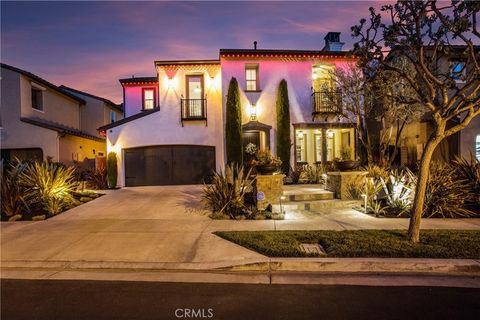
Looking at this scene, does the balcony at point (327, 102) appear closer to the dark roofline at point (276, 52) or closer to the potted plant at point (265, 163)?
the dark roofline at point (276, 52)

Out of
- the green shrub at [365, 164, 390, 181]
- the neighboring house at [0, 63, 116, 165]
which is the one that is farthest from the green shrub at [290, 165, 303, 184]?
Answer: the neighboring house at [0, 63, 116, 165]

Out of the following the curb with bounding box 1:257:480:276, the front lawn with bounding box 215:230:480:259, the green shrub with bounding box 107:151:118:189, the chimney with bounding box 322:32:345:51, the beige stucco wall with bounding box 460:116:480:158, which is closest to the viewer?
the curb with bounding box 1:257:480:276

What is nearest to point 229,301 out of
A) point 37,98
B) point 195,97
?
point 195,97

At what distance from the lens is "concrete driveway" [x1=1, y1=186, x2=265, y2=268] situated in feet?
18.7

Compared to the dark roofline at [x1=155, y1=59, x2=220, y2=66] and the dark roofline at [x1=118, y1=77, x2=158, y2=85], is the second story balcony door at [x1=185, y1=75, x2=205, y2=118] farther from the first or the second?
the dark roofline at [x1=118, y1=77, x2=158, y2=85]

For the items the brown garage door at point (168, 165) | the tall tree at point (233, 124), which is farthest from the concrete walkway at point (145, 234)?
the brown garage door at point (168, 165)

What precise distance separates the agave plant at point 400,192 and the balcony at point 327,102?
560cm

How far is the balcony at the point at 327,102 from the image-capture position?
46.9ft

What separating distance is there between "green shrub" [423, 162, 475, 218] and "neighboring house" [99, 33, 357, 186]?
22.7 feet

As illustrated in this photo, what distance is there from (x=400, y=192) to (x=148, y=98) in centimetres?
1479

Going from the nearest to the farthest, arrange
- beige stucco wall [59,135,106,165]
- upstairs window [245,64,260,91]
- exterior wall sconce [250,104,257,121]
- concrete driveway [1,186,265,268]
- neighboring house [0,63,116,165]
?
1. concrete driveway [1,186,265,268]
2. exterior wall sconce [250,104,257,121]
3. upstairs window [245,64,260,91]
4. neighboring house [0,63,116,165]
5. beige stucco wall [59,135,106,165]

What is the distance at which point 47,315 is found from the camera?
3.75 metres

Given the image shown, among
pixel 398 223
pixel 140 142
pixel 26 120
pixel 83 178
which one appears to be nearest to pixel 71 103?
pixel 26 120

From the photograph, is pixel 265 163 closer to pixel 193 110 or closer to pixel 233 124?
pixel 233 124
